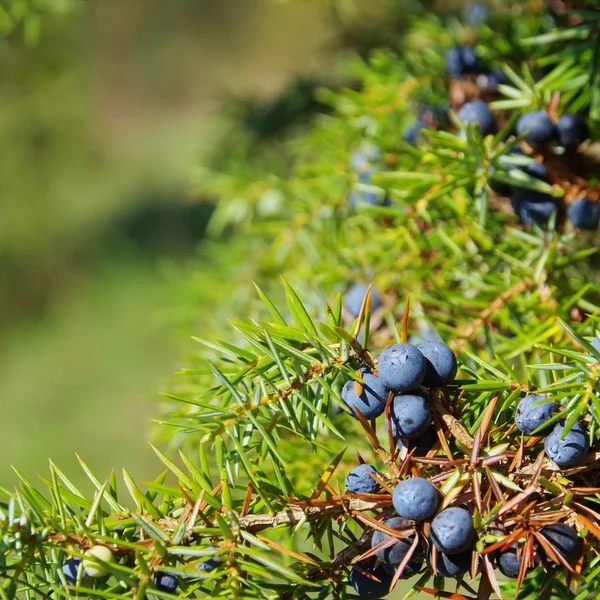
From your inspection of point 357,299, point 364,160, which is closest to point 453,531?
point 357,299

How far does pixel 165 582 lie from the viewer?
329 millimetres

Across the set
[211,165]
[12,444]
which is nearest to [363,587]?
[211,165]

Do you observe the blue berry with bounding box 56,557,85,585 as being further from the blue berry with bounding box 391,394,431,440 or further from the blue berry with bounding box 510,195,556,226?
the blue berry with bounding box 510,195,556,226

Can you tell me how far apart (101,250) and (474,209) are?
3462 millimetres

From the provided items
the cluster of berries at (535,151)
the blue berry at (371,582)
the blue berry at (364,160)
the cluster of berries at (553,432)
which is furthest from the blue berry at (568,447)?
the blue berry at (364,160)

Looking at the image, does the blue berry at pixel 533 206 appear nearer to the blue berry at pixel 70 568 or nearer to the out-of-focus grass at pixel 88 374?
the blue berry at pixel 70 568

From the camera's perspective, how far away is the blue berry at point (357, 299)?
22.2 inches

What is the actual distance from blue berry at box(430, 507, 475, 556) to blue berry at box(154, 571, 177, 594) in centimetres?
13

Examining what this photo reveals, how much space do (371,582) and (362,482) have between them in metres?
0.05

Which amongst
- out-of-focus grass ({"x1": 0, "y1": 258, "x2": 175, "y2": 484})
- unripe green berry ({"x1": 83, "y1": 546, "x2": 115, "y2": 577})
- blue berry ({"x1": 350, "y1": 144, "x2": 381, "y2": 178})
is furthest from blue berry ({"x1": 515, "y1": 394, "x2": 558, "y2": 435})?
out-of-focus grass ({"x1": 0, "y1": 258, "x2": 175, "y2": 484})

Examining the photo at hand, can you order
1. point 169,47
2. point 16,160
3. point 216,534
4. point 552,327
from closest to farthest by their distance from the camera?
point 216,534 → point 552,327 → point 16,160 → point 169,47

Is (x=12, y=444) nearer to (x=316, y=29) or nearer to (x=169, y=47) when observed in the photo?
(x=316, y=29)

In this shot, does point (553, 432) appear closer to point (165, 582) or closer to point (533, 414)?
point (533, 414)

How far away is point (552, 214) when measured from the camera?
48 centimetres
